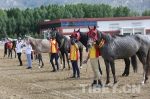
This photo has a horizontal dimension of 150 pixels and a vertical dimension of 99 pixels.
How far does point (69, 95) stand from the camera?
34.4ft

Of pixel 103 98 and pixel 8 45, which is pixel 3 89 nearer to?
pixel 103 98

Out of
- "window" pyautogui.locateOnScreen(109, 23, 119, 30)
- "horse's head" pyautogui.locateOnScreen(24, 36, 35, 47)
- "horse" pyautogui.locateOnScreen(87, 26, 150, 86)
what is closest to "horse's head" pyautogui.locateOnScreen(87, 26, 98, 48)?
"horse" pyautogui.locateOnScreen(87, 26, 150, 86)

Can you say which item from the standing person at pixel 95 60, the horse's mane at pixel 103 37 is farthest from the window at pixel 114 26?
the standing person at pixel 95 60

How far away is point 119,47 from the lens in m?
12.2

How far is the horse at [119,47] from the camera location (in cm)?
1166

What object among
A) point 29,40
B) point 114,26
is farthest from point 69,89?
point 114,26

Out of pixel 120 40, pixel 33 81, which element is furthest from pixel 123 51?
pixel 33 81

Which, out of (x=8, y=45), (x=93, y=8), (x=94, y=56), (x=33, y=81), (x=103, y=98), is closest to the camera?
(x=103, y=98)

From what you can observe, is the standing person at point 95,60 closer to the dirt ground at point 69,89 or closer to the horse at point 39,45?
the dirt ground at point 69,89

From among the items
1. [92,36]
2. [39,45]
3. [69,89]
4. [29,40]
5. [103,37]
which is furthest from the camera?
[39,45]

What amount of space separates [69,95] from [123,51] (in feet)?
9.96

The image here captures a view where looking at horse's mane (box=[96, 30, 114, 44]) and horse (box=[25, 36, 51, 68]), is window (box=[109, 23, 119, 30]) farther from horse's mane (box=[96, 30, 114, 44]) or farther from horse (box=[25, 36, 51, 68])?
horse's mane (box=[96, 30, 114, 44])

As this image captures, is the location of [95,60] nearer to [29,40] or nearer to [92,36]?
[92,36]

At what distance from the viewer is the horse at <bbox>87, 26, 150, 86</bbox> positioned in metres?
11.7
